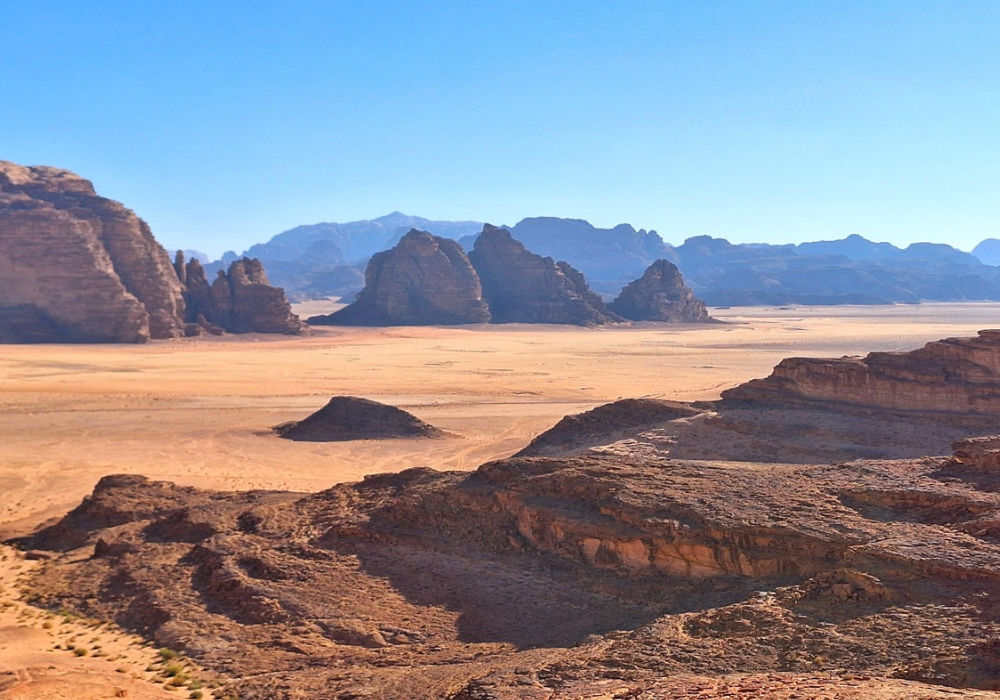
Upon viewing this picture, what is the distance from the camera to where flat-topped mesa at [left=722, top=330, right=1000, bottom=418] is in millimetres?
21703

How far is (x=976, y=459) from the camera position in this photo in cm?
1382

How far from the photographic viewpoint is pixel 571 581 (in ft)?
43.6

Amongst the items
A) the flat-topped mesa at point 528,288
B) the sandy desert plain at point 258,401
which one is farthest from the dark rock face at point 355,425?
the flat-topped mesa at point 528,288

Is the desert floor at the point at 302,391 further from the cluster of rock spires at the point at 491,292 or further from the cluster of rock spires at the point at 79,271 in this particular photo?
the cluster of rock spires at the point at 491,292

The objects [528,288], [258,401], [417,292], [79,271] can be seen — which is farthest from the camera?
[528,288]

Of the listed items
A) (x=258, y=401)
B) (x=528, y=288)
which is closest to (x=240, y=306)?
(x=528, y=288)

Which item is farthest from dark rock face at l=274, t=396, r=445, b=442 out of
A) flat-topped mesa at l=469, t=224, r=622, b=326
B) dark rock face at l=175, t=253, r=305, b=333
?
flat-topped mesa at l=469, t=224, r=622, b=326

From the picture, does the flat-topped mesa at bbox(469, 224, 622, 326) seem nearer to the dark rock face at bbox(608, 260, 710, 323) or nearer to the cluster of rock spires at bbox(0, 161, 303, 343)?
the dark rock face at bbox(608, 260, 710, 323)

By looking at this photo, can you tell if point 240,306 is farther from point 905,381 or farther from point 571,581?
point 571,581

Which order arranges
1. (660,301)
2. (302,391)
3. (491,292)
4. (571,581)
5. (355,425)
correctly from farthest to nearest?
(491,292)
(660,301)
(302,391)
(355,425)
(571,581)

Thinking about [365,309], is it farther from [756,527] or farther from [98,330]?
[756,527]

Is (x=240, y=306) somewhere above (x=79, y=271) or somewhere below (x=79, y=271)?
below

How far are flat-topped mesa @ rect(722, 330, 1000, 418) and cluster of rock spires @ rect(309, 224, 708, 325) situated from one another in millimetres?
86280

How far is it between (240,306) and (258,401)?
50.4m
